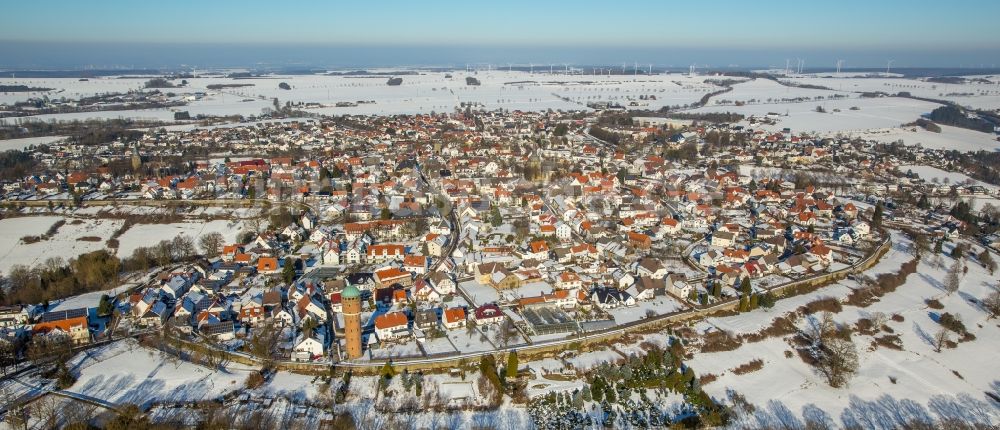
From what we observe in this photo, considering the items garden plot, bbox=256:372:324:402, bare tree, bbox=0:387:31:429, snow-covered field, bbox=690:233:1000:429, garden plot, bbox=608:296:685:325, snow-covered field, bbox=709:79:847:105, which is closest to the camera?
bare tree, bbox=0:387:31:429

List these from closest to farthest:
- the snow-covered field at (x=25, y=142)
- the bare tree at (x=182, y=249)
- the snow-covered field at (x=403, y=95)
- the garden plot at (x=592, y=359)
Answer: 1. the garden plot at (x=592, y=359)
2. the bare tree at (x=182, y=249)
3. the snow-covered field at (x=25, y=142)
4. the snow-covered field at (x=403, y=95)

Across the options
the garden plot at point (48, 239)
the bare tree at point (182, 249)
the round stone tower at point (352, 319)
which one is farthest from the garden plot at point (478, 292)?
the garden plot at point (48, 239)

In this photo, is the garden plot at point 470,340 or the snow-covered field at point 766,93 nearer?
the garden plot at point 470,340

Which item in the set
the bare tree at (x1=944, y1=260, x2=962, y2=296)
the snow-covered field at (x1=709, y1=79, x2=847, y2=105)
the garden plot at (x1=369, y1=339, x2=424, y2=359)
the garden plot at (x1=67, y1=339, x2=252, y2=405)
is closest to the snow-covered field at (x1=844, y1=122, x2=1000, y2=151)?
the snow-covered field at (x1=709, y1=79, x2=847, y2=105)

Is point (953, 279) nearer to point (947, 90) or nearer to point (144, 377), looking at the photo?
point (144, 377)

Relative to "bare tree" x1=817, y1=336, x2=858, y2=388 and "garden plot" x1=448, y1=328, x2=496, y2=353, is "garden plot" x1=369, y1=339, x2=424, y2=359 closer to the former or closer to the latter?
"garden plot" x1=448, y1=328, x2=496, y2=353

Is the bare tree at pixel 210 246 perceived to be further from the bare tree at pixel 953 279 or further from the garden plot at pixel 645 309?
the bare tree at pixel 953 279

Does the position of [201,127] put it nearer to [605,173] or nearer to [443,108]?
[443,108]
